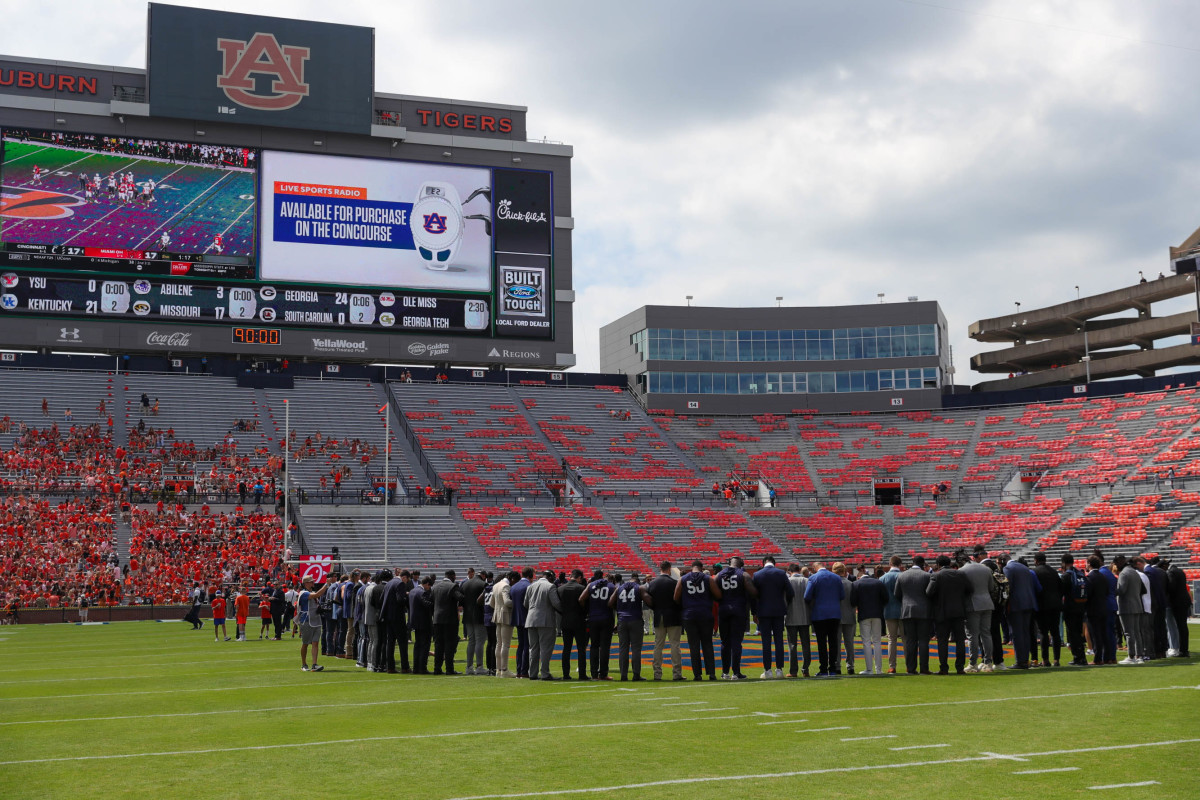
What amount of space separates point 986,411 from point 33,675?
5984cm

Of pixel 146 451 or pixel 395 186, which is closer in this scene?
pixel 146 451

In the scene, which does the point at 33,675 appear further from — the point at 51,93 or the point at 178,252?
the point at 51,93

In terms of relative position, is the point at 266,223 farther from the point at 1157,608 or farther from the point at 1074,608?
the point at 1157,608

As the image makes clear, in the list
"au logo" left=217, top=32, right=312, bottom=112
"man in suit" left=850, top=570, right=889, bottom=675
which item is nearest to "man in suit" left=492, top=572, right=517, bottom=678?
"man in suit" left=850, top=570, right=889, bottom=675

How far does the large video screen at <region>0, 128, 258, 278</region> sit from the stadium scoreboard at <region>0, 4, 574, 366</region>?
2.7 inches

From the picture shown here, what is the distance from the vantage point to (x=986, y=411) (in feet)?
233

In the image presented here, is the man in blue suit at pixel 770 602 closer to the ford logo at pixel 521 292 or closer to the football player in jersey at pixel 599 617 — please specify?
the football player in jersey at pixel 599 617

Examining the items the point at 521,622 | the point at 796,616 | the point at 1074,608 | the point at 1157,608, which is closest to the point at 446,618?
the point at 521,622

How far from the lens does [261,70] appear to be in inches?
2296

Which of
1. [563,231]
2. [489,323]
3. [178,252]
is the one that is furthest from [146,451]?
[563,231]

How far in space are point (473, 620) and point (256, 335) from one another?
131ft

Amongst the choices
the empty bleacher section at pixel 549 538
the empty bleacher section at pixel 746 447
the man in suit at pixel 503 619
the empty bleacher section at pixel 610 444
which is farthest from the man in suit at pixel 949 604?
the empty bleacher section at pixel 746 447

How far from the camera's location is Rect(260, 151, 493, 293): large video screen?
58062mm

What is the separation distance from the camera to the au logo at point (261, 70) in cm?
5781
